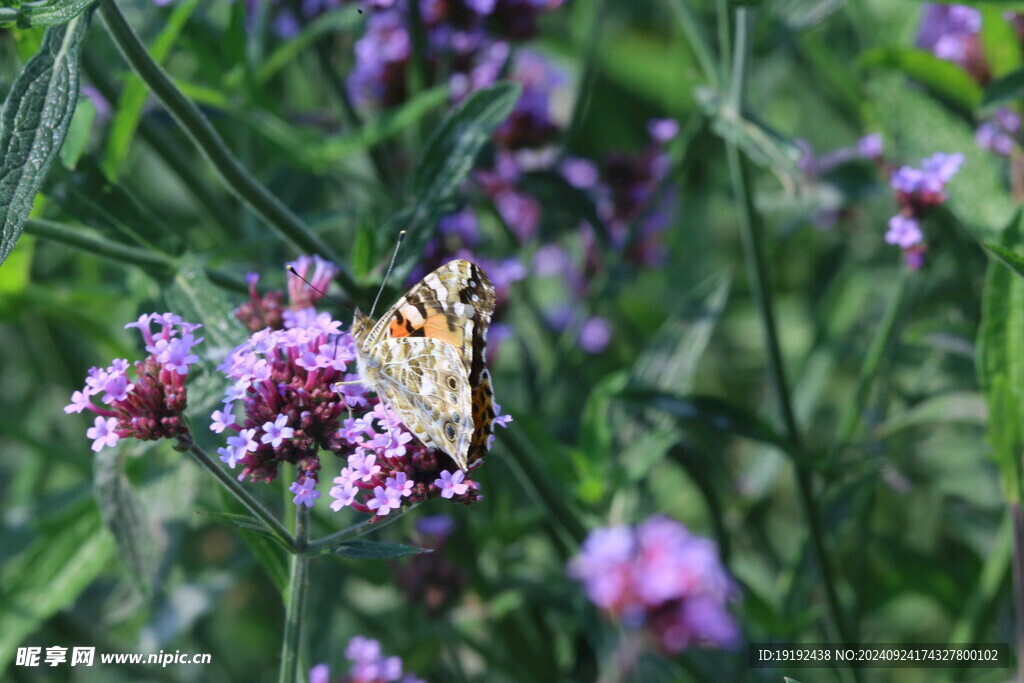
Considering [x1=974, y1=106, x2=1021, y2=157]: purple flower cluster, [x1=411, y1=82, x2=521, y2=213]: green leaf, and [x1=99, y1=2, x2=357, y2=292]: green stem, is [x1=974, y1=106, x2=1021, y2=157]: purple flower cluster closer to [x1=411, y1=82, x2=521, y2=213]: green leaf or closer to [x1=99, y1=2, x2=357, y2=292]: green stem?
[x1=411, y1=82, x2=521, y2=213]: green leaf

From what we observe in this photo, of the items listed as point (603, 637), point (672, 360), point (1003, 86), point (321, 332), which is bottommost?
point (603, 637)

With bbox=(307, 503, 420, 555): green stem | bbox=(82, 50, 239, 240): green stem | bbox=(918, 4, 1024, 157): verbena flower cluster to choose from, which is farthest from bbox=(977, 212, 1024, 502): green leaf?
bbox=(82, 50, 239, 240): green stem

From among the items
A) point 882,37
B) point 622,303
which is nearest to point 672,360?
point 622,303

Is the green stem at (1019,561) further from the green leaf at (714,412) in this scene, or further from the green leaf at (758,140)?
the green leaf at (758,140)

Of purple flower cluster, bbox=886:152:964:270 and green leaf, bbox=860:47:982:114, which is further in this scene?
green leaf, bbox=860:47:982:114

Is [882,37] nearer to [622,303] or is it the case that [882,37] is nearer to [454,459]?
[622,303]

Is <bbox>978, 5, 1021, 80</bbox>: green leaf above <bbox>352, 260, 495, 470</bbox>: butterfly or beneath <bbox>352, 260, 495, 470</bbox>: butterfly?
above

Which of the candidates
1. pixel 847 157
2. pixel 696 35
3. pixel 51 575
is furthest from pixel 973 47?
pixel 51 575
